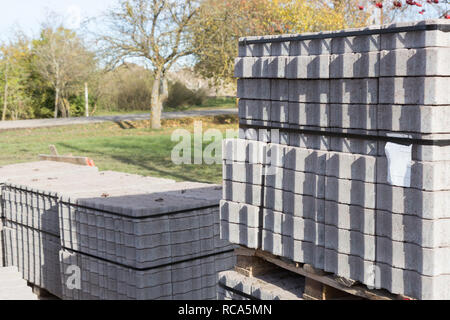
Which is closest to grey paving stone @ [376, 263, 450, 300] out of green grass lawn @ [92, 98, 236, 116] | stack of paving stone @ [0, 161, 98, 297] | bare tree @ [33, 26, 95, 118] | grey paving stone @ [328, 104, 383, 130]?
grey paving stone @ [328, 104, 383, 130]

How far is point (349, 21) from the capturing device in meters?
20.2

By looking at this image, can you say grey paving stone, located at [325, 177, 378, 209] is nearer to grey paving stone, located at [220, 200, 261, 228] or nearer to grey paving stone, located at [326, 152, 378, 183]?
grey paving stone, located at [326, 152, 378, 183]

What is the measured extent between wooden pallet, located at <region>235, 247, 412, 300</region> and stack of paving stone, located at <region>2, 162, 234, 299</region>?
1092 mm

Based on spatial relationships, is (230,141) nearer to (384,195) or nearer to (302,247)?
(302,247)

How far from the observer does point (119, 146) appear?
720 inches

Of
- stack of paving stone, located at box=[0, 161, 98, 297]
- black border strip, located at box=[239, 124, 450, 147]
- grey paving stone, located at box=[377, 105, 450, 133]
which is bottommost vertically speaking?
stack of paving stone, located at box=[0, 161, 98, 297]

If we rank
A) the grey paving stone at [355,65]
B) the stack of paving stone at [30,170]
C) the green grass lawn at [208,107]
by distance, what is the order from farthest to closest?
the green grass lawn at [208,107] < the stack of paving stone at [30,170] < the grey paving stone at [355,65]

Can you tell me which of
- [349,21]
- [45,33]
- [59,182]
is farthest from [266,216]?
[45,33]

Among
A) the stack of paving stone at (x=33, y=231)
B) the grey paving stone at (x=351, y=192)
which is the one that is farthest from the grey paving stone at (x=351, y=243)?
the stack of paving stone at (x=33, y=231)

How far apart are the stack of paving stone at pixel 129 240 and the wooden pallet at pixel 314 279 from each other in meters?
1.09

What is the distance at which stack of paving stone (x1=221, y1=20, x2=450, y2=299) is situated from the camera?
308cm

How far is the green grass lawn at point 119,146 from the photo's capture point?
1372 centimetres

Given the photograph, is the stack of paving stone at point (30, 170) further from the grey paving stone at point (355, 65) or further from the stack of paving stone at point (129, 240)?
the grey paving stone at point (355, 65)

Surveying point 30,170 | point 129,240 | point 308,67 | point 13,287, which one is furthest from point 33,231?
point 308,67
